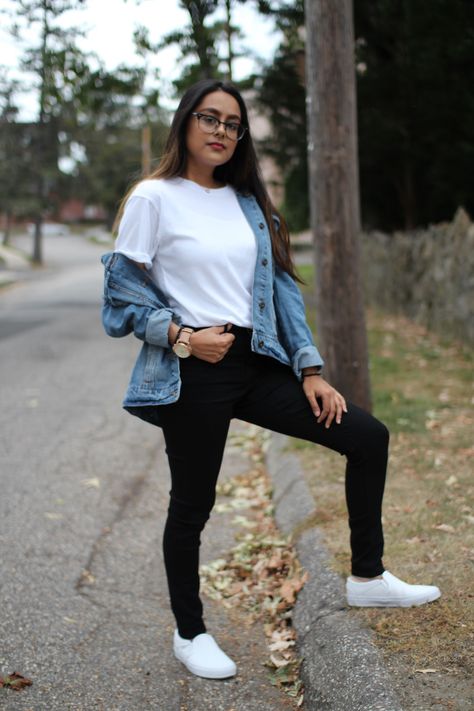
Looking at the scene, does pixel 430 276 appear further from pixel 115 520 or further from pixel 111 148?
pixel 111 148

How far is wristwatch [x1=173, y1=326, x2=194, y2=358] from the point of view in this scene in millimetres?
2500

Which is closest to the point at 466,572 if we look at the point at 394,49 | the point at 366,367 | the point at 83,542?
the point at 83,542

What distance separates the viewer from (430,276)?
10219 mm

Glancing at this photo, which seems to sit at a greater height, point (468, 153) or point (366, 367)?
point (468, 153)

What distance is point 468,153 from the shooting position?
966 centimetres

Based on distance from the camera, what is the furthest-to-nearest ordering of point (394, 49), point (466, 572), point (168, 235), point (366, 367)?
point (394, 49) → point (366, 367) → point (466, 572) → point (168, 235)

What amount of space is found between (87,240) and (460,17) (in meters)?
55.6

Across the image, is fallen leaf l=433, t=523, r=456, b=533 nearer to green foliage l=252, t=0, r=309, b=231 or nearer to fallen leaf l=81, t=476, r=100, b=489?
fallen leaf l=81, t=476, r=100, b=489

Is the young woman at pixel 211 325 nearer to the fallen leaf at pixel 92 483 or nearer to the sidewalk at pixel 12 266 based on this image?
the fallen leaf at pixel 92 483

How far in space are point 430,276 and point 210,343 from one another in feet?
26.8

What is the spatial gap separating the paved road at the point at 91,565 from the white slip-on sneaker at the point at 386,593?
1.48 ft

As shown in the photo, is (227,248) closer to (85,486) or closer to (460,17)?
(85,486)

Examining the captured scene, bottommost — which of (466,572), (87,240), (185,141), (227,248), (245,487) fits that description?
(87,240)

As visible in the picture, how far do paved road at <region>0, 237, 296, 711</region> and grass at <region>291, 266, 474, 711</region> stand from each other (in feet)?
1.69
